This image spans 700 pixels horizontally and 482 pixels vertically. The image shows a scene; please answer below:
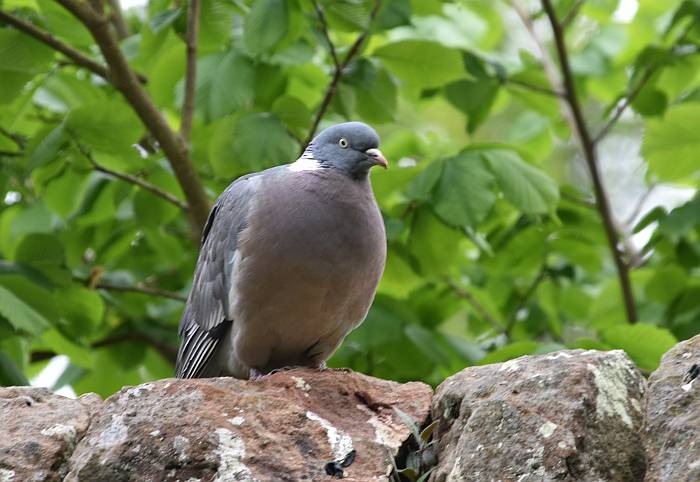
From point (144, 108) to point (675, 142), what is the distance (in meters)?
3.00

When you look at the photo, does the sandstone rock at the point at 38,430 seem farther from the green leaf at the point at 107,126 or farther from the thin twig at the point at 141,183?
the thin twig at the point at 141,183

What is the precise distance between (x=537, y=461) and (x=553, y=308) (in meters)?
4.83

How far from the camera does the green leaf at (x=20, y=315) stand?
5164 millimetres

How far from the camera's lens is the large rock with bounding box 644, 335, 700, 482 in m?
3.06

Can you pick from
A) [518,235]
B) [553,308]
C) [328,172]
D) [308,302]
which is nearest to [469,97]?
[518,235]

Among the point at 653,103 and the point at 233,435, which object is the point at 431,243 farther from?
the point at 233,435

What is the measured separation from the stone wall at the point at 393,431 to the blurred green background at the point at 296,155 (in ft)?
5.15

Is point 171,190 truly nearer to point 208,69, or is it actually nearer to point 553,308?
point 208,69

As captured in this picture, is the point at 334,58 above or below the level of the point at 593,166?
above

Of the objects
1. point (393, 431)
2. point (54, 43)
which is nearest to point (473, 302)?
point (54, 43)

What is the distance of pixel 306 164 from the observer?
16.8ft

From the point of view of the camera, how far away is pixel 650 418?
3316 millimetres

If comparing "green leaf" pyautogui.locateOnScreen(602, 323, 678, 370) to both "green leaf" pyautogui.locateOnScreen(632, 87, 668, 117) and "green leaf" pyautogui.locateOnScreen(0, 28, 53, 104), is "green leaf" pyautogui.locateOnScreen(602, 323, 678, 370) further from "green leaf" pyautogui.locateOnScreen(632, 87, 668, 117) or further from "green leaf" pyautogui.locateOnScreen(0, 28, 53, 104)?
"green leaf" pyautogui.locateOnScreen(0, 28, 53, 104)

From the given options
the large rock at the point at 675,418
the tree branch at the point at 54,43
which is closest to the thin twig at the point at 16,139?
the tree branch at the point at 54,43
